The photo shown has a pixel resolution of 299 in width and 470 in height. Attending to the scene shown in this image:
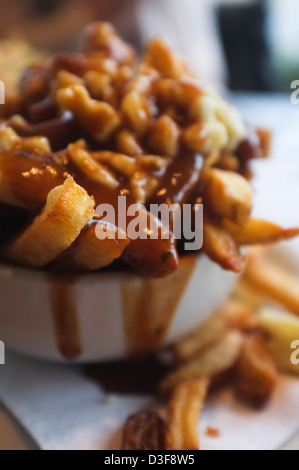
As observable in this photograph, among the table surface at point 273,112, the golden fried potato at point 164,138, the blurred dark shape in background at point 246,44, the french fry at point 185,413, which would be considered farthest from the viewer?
the blurred dark shape in background at point 246,44

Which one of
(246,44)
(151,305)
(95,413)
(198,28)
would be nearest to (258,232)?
(151,305)

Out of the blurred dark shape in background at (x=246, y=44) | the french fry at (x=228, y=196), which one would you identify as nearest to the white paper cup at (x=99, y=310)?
the french fry at (x=228, y=196)

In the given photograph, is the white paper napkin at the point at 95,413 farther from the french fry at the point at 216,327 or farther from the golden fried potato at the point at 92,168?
the golden fried potato at the point at 92,168

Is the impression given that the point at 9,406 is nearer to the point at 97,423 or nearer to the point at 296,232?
the point at 97,423

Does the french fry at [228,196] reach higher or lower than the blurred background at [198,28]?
higher

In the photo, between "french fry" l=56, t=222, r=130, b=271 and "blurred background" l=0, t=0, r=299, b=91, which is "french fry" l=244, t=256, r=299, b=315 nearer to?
"french fry" l=56, t=222, r=130, b=271
